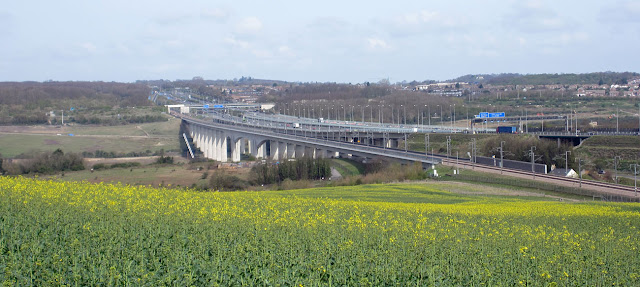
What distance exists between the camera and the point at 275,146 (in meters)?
113

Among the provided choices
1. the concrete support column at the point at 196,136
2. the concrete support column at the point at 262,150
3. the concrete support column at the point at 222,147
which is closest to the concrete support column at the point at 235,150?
the concrete support column at the point at 222,147

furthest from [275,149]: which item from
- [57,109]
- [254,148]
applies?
[57,109]

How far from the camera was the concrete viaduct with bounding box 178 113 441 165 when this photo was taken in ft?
279

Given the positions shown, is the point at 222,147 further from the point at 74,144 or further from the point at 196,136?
the point at 74,144

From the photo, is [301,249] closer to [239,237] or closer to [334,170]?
[239,237]

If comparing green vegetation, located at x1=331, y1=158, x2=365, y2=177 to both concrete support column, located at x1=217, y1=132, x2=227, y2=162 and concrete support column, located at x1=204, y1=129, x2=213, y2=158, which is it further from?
concrete support column, located at x1=204, y1=129, x2=213, y2=158

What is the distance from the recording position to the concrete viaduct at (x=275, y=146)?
85188 millimetres

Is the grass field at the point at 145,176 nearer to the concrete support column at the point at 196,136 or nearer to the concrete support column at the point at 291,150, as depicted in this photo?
the concrete support column at the point at 291,150

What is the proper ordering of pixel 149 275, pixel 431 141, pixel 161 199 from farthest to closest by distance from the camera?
pixel 431 141
pixel 161 199
pixel 149 275

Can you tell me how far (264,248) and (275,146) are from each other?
3956 inches

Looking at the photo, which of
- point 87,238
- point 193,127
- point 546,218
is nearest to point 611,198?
point 546,218

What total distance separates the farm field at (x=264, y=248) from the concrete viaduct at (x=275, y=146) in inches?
2292

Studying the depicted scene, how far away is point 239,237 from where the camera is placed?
45.3ft

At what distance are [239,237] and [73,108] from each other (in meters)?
174
